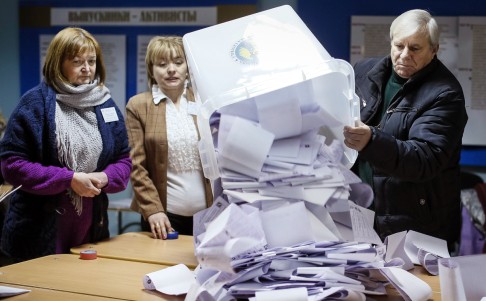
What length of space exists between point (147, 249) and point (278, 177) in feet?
2.58

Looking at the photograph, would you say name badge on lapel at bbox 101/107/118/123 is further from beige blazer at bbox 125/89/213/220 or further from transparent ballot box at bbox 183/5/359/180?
transparent ballot box at bbox 183/5/359/180

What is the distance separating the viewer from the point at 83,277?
204 centimetres

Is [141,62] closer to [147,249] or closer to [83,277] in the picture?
[147,249]

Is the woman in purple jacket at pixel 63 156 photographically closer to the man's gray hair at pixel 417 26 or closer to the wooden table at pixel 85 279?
the wooden table at pixel 85 279

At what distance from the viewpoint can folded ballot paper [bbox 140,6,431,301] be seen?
168 cm

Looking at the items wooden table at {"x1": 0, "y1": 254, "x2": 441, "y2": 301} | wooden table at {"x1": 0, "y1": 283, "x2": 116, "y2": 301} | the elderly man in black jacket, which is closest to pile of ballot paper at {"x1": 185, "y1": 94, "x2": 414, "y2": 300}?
wooden table at {"x1": 0, "y1": 254, "x2": 441, "y2": 301}

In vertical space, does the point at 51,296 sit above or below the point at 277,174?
below

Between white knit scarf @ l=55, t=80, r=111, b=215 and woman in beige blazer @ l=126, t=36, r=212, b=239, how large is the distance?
332 mm

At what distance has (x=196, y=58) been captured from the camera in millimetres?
1953

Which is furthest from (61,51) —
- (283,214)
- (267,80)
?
(283,214)

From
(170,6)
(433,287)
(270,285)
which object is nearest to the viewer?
(270,285)

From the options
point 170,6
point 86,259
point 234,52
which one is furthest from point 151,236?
point 170,6

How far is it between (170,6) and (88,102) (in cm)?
231

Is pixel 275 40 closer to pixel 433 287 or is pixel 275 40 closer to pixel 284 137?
pixel 284 137
